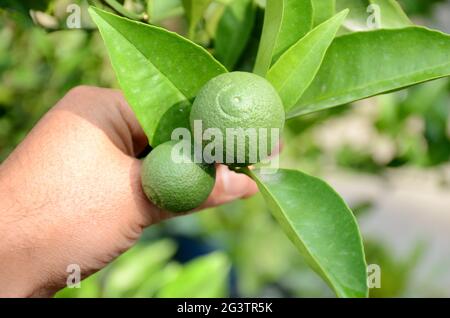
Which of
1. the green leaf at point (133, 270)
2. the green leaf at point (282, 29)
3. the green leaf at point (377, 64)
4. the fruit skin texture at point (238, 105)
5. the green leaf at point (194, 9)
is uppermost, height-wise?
the green leaf at point (194, 9)

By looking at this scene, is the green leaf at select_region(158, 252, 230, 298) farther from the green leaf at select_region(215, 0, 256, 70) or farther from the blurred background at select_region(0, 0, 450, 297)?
the green leaf at select_region(215, 0, 256, 70)

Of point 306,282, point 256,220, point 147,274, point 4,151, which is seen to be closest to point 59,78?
point 4,151

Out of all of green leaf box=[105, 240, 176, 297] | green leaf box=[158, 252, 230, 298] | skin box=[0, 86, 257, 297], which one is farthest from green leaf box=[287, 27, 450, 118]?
green leaf box=[105, 240, 176, 297]

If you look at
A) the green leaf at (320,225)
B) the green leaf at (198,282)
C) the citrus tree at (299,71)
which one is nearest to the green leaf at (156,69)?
the citrus tree at (299,71)

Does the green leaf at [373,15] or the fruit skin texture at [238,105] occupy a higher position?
the green leaf at [373,15]

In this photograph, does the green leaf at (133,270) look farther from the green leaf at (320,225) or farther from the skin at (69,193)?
the green leaf at (320,225)
